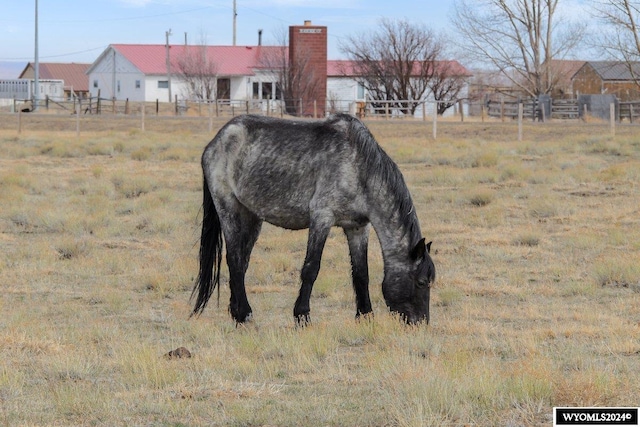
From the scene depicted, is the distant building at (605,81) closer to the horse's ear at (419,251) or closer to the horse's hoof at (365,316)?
the horse's hoof at (365,316)

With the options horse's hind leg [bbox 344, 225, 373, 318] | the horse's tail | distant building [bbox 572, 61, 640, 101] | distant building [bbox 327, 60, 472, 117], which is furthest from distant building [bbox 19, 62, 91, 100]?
horse's hind leg [bbox 344, 225, 373, 318]

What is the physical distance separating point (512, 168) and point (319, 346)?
52.8 ft

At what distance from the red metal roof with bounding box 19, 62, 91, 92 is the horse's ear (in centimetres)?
9293

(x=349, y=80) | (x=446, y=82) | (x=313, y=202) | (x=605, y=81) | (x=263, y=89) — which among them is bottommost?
(x=313, y=202)

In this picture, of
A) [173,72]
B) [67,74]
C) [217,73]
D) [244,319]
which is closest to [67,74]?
[67,74]

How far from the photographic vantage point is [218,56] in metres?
73.6

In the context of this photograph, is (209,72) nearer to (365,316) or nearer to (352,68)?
(352,68)

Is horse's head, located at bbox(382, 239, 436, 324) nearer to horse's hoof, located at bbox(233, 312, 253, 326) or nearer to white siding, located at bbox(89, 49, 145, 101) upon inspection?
horse's hoof, located at bbox(233, 312, 253, 326)

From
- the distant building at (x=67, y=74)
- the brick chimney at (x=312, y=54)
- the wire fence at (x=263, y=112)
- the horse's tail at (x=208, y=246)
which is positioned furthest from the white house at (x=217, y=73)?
the horse's tail at (x=208, y=246)

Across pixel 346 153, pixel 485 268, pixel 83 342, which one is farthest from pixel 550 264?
pixel 83 342

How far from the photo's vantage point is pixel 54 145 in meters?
30.3

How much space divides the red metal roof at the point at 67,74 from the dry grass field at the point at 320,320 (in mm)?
80999

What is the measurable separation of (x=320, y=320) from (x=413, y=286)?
138cm

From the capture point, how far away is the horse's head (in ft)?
25.3
